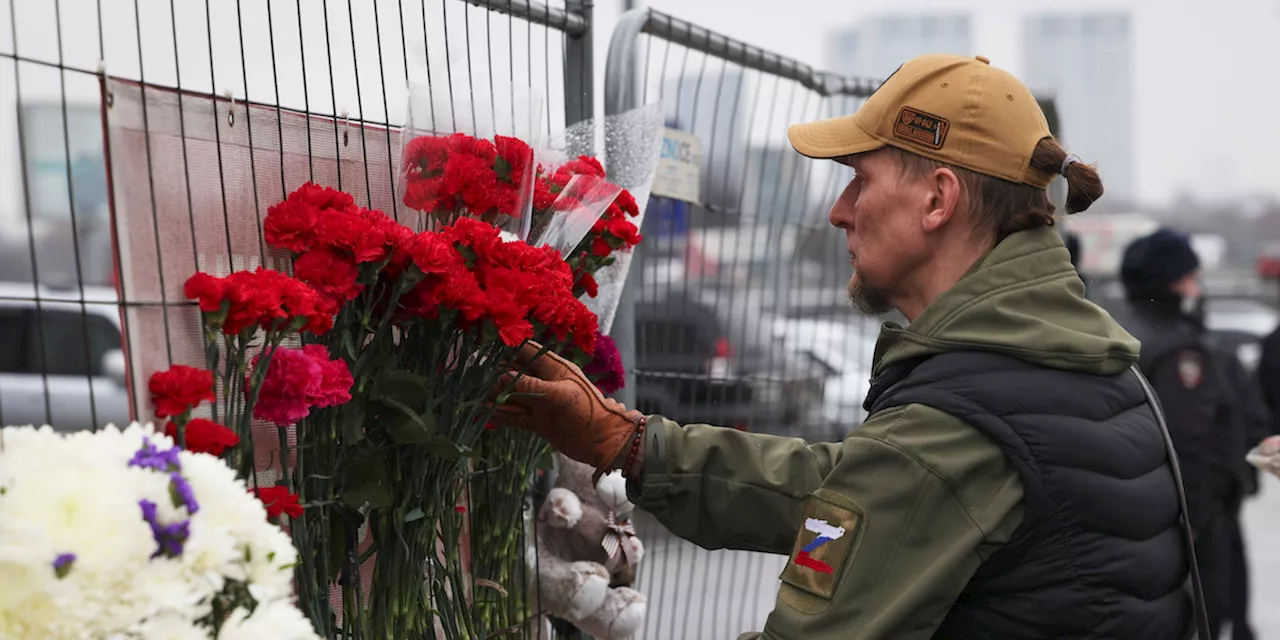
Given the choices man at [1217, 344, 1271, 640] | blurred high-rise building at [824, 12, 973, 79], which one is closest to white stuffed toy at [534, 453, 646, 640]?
man at [1217, 344, 1271, 640]

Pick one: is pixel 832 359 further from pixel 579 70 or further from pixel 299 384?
pixel 299 384

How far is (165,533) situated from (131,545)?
36 mm

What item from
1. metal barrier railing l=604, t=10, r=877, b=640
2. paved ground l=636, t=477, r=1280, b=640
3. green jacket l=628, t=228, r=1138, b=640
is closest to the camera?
green jacket l=628, t=228, r=1138, b=640

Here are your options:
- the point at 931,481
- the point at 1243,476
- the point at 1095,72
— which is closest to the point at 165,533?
the point at 931,481

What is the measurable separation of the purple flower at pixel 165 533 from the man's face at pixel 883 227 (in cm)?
134

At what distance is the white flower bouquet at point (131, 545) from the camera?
117 centimetres

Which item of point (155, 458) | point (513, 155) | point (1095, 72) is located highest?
point (1095, 72)

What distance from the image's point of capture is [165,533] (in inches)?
48.1

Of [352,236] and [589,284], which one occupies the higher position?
[352,236]

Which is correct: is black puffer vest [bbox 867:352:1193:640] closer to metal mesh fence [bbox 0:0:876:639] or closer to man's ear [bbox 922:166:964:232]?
man's ear [bbox 922:166:964:232]

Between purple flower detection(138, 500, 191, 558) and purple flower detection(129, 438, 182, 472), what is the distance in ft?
0.17

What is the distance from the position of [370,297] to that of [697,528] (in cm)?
87

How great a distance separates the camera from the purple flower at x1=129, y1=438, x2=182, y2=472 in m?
1.26

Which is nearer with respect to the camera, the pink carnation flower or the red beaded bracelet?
the pink carnation flower
